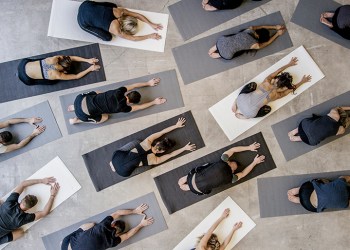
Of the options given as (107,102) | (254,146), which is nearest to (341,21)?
(254,146)

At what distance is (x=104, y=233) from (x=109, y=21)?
2126 mm

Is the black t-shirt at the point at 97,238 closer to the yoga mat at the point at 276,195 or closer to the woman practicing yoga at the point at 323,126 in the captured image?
the yoga mat at the point at 276,195

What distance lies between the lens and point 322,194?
12.5 feet

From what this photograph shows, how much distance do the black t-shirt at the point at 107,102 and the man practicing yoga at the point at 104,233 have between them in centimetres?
106

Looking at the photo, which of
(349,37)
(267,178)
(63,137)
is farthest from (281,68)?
(63,137)

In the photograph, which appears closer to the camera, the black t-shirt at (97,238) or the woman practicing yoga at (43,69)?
the black t-shirt at (97,238)

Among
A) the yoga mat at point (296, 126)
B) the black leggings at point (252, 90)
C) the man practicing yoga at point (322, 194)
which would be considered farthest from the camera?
the yoga mat at point (296, 126)

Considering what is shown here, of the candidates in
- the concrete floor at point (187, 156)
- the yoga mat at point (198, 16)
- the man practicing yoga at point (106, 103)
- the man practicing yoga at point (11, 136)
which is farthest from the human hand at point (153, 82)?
the man practicing yoga at point (11, 136)

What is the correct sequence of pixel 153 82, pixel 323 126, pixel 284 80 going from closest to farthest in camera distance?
pixel 323 126 < pixel 284 80 < pixel 153 82

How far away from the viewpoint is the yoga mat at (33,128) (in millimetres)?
4180

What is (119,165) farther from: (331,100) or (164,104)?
(331,100)

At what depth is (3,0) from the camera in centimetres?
427

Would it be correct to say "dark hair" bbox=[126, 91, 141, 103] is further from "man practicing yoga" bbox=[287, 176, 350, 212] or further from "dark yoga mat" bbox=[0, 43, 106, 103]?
"man practicing yoga" bbox=[287, 176, 350, 212]

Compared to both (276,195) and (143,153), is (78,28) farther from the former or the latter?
(276,195)
